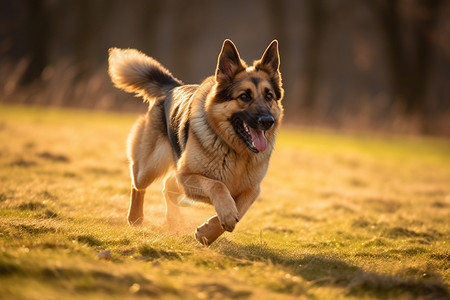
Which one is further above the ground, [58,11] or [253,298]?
[58,11]

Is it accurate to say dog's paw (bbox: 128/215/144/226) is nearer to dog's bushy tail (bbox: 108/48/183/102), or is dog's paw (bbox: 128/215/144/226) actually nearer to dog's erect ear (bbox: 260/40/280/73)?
dog's bushy tail (bbox: 108/48/183/102)

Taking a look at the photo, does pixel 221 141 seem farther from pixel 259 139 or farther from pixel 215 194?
pixel 215 194

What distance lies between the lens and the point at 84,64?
2325 centimetres

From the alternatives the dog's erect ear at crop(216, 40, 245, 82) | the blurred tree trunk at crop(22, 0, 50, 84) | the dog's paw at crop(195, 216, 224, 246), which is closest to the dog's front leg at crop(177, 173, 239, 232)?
the dog's paw at crop(195, 216, 224, 246)

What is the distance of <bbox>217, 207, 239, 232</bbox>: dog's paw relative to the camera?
4.42 m

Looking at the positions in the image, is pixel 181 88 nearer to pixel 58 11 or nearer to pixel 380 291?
pixel 380 291

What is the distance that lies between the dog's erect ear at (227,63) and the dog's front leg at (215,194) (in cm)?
107

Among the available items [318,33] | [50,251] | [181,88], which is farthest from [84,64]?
[50,251]

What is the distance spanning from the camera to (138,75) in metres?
6.29

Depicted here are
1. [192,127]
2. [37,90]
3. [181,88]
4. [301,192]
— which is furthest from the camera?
[37,90]

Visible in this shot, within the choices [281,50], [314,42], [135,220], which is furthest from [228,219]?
[314,42]

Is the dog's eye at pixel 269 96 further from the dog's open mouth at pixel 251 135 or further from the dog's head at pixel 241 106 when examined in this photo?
the dog's open mouth at pixel 251 135

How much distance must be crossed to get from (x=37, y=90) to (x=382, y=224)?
46.9 ft

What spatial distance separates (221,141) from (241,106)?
0.40 m
